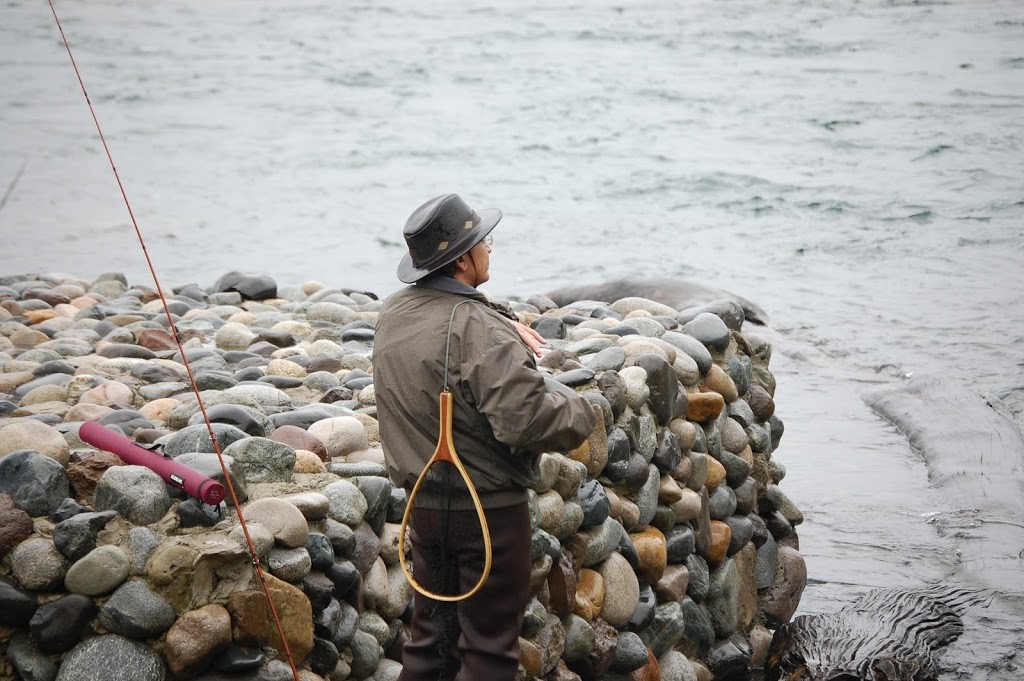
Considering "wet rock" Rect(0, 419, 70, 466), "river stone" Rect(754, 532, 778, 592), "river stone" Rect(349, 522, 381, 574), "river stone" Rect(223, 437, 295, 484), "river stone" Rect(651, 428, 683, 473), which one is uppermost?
"wet rock" Rect(0, 419, 70, 466)

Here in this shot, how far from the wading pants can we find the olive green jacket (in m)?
0.07

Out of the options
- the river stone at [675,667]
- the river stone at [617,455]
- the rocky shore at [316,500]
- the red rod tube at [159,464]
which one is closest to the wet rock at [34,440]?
the rocky shore at [316,500]

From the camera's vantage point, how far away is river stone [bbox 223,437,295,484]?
13.8 ft

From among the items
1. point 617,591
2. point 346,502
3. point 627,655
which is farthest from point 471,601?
point 627,655

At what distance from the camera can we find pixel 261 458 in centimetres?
424

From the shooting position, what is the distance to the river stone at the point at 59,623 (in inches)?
134

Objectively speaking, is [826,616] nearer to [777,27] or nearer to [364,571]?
[364,571]

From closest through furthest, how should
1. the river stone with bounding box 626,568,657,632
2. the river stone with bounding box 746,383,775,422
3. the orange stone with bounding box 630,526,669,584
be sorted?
1. the river stone with bounding box 626,568,657,632
2. the orange stone with bounding box 630,526,669,584
3. the river stone with bounding box 746,383,775,422

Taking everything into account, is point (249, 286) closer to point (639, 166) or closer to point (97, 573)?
→ point (97, 573)

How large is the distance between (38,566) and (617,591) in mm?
2585

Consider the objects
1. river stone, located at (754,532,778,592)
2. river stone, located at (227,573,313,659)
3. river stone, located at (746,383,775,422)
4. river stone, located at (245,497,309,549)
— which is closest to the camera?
river stone, located at (227,573,313,659)

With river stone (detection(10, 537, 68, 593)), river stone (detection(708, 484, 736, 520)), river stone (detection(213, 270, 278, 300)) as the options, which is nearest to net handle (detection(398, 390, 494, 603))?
river stone (detection(10, 537, 68, 593))

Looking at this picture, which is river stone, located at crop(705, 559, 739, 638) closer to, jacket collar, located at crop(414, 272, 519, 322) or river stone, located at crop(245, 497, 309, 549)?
river stone, located at crop(245, 497, 309, 549)

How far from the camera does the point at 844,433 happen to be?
10.4 meters
